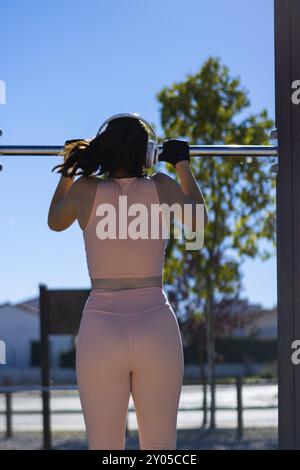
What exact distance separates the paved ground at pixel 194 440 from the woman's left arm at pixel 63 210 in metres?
7.41

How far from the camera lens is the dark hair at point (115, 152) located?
100 inches

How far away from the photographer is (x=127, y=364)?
2387 mm

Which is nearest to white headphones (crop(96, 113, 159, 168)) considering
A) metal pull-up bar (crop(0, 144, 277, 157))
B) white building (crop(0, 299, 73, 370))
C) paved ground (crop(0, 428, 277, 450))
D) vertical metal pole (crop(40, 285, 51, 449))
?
metal pull-up bar (crop(0, 144, 277, 157))

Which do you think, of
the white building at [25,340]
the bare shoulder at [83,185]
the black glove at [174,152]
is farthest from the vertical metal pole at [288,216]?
the white building at [25,340]

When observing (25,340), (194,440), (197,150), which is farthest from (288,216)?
(25,340)

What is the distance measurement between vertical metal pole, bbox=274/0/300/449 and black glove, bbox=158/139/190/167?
415 millimetres

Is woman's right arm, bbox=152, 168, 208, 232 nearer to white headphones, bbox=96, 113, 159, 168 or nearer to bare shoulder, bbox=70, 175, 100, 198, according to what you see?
white headphones, bbox=96, 113, 159, 168

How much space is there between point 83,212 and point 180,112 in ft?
33.2

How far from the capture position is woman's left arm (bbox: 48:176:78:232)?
8.21 ft

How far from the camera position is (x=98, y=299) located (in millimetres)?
2443

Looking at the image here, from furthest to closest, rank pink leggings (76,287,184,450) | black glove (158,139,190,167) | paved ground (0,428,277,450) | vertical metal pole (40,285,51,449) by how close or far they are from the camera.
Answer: paved ground (0,428,277,450) → vertical metal pole (40,285,51,449) → black glove (158,139,190,167) → pink leggings (76,287,184,450)

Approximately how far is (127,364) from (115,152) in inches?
22.6

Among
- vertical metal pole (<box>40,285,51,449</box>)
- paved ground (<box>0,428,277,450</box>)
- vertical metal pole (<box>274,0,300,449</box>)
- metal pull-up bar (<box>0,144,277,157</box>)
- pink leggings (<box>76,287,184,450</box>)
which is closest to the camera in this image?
pink leggings (<box>76,287,184,450</box>)

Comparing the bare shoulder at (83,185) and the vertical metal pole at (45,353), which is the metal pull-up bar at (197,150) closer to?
the bare shoulder at (83,185)
